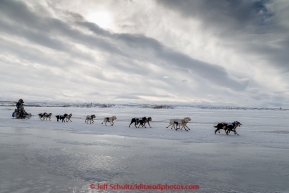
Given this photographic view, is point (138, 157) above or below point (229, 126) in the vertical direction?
below

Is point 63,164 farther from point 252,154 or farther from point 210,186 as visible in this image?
point 252,154

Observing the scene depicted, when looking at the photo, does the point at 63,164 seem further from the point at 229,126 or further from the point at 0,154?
the point at 229,126

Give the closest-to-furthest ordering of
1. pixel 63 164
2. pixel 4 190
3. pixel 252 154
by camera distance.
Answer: pixel 4 190, pixel 63 164, pixel 252 154

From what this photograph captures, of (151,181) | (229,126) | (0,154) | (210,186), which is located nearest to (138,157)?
(151,181)

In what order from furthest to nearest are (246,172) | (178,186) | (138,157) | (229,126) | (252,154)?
(229,126) → (252,154) → (138,157) → (246,172) → (178,186)

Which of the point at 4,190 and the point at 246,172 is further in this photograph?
the point at 246,172

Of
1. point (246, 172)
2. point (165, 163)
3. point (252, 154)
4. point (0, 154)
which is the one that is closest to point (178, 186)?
point (165, 163)

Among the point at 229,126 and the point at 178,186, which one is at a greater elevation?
the point at 229,126

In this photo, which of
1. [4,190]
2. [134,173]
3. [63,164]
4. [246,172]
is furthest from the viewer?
[63,164]

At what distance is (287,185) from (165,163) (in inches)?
123

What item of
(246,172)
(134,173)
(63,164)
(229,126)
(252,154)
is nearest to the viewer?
(134,173)

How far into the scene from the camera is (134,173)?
5152 millimetres

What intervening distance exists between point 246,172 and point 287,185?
104cm

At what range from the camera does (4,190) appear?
13.0 ft
